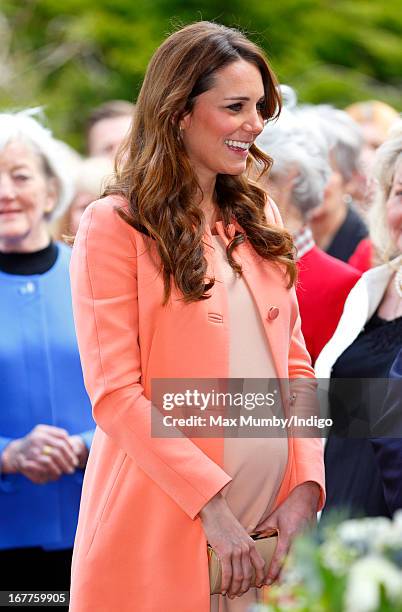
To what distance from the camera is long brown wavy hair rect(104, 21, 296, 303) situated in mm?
2805

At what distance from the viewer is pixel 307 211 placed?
434cm

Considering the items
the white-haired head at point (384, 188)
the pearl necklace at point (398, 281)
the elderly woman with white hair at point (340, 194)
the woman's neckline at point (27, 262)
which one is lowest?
the elderly woman with white hair at point (340, 194)

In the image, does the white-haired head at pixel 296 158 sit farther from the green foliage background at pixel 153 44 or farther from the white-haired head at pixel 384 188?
the green foliage background at pixel 153 44

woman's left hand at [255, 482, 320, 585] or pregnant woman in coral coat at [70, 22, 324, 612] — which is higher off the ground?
pregnant woman in coral coat at [70, 22, 324, 612]

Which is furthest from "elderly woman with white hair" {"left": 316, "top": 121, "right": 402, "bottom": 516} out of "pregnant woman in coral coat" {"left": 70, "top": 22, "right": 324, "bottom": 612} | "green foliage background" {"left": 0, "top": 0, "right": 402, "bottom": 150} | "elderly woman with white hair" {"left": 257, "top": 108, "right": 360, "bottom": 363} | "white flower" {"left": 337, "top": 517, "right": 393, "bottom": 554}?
"green foliage background" {"left": 0, "top": 0, "right": 402, "bottom": 150}

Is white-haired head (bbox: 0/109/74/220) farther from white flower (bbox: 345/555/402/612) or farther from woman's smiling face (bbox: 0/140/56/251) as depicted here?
white flower (bbox: 345/555/402/612)

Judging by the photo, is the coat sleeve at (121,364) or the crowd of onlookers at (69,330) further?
the crowd of onlookers at (69,330)

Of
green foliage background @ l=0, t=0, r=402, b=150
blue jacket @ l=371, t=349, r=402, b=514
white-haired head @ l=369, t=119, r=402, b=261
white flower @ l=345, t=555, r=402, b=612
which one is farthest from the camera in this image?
green foliage background @ l=0, t=0, r=402, b=150

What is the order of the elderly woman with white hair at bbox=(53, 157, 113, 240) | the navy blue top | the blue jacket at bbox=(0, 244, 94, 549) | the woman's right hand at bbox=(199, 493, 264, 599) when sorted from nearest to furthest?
the woman's right hand at bbox=(199, 493, 264, 599), the navy blue top, the blue jacket at bbox=(0, 244, 94, 549), the elderly woman with white hair at bbox=(53, 157, 113, 240)

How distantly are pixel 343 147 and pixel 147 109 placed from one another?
3307 millimetres

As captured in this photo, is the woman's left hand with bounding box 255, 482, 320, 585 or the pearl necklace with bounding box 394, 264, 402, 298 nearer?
the woman's left hand with bounding box 255, 482, 320, 585

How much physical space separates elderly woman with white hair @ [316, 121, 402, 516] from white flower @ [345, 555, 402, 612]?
182cm

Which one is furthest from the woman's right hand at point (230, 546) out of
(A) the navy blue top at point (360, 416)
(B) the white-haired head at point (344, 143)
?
(B) the white-haired head at point (344, 143)

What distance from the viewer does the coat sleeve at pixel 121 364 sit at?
2.74 metres
